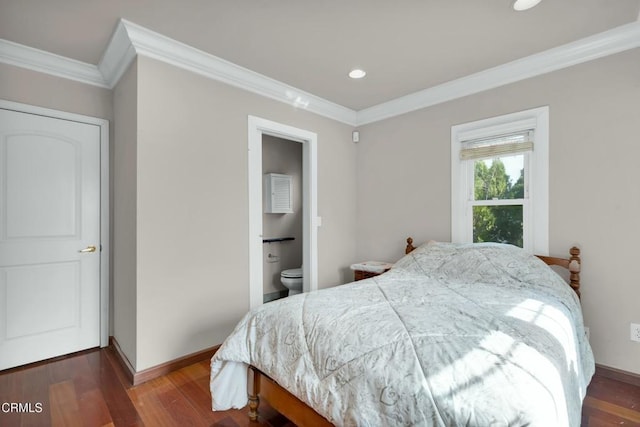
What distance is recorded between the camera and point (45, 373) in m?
2.37

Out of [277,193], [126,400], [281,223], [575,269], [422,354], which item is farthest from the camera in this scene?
[281,223]

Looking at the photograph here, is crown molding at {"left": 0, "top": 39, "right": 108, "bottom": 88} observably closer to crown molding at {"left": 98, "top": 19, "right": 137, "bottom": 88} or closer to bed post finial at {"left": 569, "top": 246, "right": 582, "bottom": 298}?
crown molding at {"left": 98, "top": 19, "right": 137, "bottom": 88}

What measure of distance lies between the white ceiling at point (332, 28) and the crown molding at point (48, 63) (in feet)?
0.23

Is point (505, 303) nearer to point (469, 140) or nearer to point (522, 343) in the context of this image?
point (522, 343)

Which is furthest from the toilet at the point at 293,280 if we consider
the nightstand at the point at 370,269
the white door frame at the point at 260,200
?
the nightstand at the point at 370,269

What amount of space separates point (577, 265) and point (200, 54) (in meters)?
3.30

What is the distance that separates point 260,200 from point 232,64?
120 cm

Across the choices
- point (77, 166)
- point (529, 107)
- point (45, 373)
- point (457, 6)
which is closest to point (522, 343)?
point (457, 6)

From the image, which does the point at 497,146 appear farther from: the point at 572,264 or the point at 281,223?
the point at 281,223

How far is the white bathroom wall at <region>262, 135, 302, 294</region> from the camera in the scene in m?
4.46

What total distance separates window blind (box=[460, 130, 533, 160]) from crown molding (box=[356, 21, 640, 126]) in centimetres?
47

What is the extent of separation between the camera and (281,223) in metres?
4.66

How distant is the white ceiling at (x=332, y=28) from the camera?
1.96 metres

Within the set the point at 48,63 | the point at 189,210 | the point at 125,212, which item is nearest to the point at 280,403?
the point at 189,210
